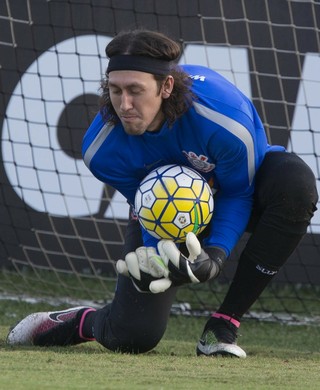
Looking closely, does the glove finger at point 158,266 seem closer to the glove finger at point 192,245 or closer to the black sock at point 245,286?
the glove finger at point 192,245

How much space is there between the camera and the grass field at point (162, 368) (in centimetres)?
289

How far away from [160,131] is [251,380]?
935 mm

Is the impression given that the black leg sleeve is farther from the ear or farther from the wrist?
the ear

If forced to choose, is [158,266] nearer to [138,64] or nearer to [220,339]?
[220,339]

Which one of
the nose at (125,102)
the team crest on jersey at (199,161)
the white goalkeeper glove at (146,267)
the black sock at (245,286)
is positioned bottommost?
the black sock at (245,286)

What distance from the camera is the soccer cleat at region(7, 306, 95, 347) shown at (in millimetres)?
3871

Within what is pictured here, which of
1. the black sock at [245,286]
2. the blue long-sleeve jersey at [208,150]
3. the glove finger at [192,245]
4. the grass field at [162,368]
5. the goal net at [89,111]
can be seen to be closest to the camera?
the grass field at [162,368]

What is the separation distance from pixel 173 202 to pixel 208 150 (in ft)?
0.78

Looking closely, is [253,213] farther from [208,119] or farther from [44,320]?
[44,320]

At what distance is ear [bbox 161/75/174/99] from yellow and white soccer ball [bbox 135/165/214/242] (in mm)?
244

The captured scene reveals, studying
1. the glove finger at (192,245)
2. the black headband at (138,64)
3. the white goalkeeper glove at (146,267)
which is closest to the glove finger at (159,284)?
the white goalkeeper glove at (146,267)

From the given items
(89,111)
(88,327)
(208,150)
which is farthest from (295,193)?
(89,111)

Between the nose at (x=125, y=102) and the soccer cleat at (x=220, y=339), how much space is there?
893 millimetres

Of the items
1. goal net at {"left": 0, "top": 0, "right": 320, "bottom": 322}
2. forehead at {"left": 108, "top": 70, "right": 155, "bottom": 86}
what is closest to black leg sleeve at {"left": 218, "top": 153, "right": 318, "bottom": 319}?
forehead at {"left": 108, "top": 70, "right": 155, "bottom": 86}
